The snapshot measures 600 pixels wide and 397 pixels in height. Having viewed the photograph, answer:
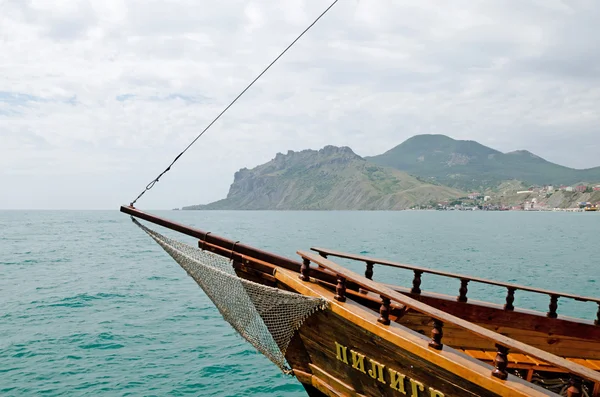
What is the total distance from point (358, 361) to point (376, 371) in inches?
10.1

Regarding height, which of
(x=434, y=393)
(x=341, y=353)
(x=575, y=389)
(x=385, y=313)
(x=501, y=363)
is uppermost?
(x=385, y=313)

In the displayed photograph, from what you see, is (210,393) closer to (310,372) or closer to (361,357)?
(310,372)

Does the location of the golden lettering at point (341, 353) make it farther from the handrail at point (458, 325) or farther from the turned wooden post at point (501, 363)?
the turned wooden post at point (501, 363)

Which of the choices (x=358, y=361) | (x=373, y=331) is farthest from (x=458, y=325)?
(x=358, y=361)

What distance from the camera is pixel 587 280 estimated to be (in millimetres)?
29234

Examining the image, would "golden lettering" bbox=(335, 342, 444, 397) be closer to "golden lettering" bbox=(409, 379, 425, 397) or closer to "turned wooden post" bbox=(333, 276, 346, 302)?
"golden lettering" bbox=(409, 379, 425, 397)

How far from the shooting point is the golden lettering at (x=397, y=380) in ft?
14.9

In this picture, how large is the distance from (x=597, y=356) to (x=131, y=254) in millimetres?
40195

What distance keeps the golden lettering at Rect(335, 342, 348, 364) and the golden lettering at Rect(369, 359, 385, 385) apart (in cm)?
37

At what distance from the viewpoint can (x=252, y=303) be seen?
6.21 m

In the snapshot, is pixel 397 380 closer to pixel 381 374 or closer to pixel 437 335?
pixel 381 374

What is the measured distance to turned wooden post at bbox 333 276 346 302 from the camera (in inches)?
198

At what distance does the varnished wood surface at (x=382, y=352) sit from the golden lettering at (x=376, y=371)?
8 cm

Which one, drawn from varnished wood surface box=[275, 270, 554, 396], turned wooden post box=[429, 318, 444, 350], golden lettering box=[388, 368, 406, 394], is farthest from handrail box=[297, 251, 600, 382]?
golden lettering box=[388, 368, 406, 394]
